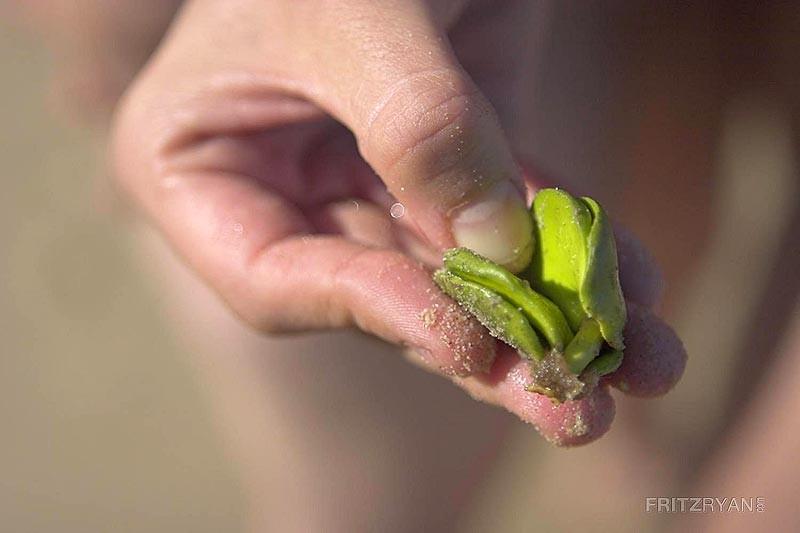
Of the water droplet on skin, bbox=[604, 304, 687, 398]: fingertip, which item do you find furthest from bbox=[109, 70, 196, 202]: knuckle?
bbox=[604, 304, 687, 398]: fingertip

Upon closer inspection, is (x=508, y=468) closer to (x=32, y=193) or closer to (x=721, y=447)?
(x=721, y=447)

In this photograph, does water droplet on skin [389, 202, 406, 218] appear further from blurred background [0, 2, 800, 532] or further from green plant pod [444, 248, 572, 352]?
blurred background [0, 2, 800, 532]

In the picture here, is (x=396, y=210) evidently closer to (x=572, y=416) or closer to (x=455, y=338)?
(x=455, y=338)

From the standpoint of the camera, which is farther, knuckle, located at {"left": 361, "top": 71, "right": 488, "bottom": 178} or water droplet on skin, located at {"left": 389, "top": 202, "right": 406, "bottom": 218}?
water droplet on skin, located at {"left": 389, "top": 202, "right": 406, "bottom": 218}

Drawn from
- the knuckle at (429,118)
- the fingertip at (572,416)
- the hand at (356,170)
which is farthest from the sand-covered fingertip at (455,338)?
the knuckle at (429,118)

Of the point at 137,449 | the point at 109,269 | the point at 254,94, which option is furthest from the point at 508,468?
the point at 254,94

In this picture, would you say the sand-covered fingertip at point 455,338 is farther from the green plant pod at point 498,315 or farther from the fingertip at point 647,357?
the fingertip at point 647,357
